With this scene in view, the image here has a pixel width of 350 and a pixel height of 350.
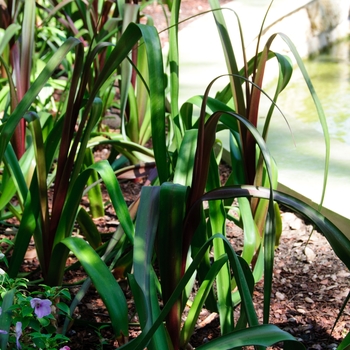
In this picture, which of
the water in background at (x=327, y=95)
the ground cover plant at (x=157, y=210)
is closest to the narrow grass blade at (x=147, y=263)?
the ground cover plant at (x=157, y=210)

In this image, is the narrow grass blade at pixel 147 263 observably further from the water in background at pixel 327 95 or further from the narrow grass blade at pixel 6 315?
the water in background at pixel 327 95

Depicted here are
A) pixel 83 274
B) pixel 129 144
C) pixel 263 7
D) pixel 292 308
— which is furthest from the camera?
pixel 263 7

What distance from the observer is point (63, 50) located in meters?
1.37

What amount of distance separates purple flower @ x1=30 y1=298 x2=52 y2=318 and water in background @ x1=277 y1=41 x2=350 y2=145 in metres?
1.72

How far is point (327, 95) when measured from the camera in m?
3.17

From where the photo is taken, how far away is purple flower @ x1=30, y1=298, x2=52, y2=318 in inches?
43.4

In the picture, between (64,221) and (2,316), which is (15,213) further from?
(2,316)

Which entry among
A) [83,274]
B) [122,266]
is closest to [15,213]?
[83,274]

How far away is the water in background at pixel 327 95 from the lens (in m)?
2.79

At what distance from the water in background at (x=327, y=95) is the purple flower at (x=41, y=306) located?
5.64 ft

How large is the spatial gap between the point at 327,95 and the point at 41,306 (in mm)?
2352

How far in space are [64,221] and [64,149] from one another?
0.50ft

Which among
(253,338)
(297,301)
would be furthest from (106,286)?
(297,301)

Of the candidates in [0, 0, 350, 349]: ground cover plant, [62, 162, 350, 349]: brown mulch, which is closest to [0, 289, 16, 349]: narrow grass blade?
[0, 0, 350, 349]: ground cover plant
